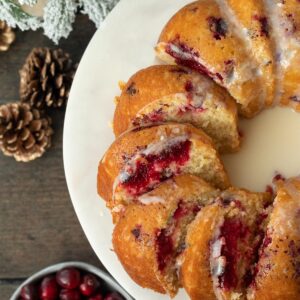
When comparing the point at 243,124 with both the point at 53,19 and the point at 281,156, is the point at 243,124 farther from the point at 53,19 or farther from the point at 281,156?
the point at 53,19

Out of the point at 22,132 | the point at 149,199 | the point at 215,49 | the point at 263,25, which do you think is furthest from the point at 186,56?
the point at 22,132

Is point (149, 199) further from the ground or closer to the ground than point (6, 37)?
closer to the ground

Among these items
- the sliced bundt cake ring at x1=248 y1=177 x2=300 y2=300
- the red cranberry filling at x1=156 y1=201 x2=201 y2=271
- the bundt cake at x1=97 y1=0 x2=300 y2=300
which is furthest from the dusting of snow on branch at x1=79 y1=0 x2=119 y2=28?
the sliced bundt cake ring at x1=248 y1=177 x2=300 y2=300

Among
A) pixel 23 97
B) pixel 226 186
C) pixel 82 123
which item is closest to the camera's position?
pixel 226 186

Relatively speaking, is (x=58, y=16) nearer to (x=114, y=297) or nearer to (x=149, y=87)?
(x=149, y=87)

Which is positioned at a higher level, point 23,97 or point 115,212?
point 23,97

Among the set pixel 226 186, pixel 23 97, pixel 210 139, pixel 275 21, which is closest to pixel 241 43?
pixel 275 21
